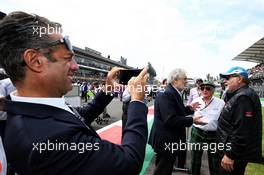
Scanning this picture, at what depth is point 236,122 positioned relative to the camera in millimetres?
2877

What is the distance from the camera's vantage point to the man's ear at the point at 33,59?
1190 mm

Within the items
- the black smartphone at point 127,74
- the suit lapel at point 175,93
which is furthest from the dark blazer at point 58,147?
the suit lapel at point 175,93

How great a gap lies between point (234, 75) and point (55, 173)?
2.72m

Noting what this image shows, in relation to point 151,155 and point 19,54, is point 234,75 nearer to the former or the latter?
point 19,54

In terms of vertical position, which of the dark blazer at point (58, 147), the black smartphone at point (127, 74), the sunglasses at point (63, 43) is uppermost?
the sunglasses at point (63, 43)

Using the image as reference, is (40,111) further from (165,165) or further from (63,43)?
(165,165)

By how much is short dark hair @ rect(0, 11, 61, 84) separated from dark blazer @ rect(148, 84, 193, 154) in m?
2.51

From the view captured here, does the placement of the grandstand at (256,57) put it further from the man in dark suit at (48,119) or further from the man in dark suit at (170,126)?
the man in dark suit at (48,119)

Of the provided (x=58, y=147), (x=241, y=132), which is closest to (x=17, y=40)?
(x=58, y=147)

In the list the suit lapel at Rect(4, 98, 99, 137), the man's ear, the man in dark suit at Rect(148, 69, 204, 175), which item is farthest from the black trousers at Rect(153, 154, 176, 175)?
the man's ear

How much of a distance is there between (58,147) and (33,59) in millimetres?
443

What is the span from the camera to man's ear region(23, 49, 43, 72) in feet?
3.91

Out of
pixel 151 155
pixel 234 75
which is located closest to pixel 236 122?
pixel 234 75

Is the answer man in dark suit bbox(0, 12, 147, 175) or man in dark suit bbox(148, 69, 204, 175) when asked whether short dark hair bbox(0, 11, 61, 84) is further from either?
man in dark suit bbox(148, 69, 204, 175)
